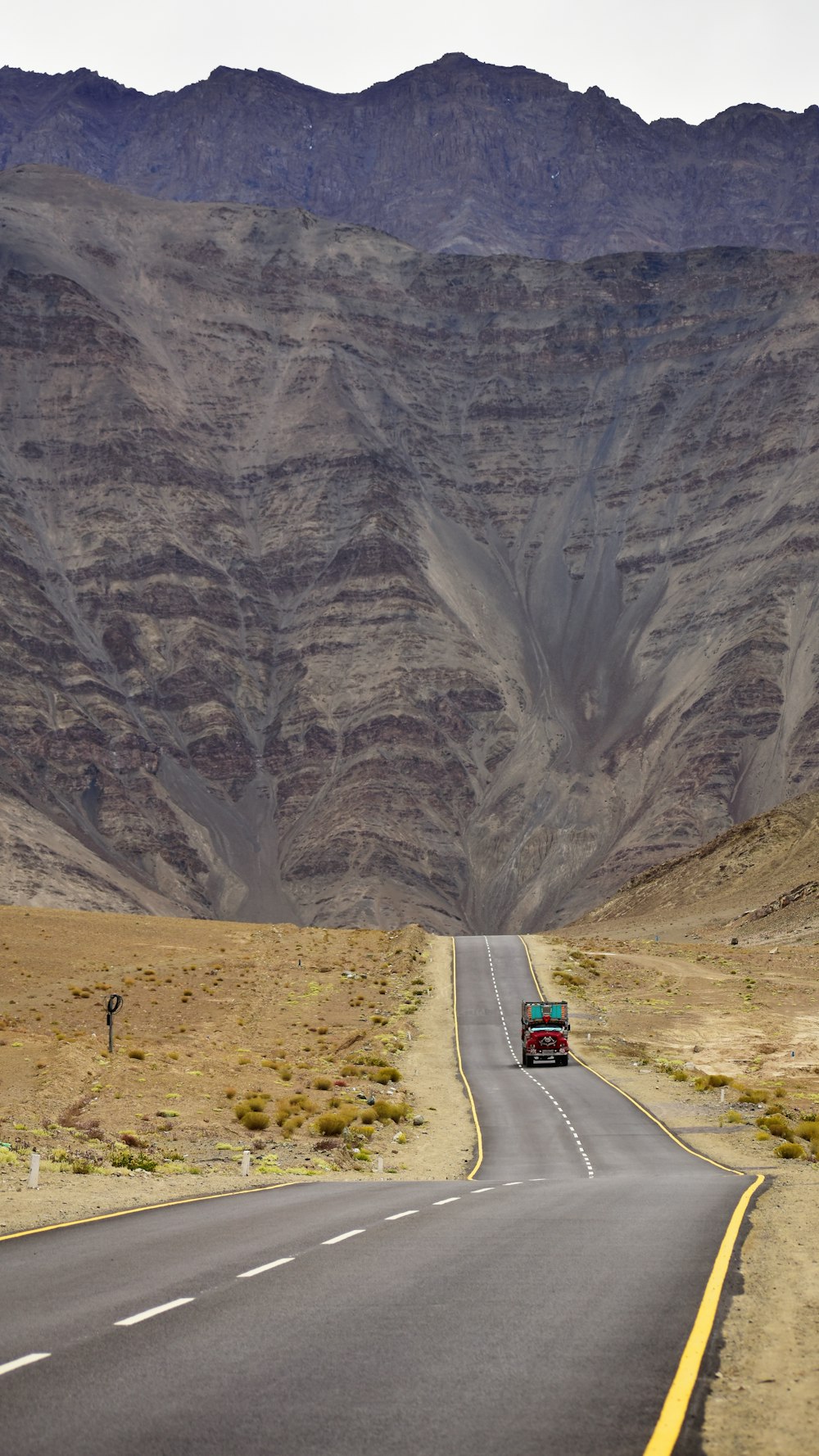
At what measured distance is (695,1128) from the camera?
142 ft

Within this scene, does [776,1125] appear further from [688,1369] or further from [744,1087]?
[688,1369]

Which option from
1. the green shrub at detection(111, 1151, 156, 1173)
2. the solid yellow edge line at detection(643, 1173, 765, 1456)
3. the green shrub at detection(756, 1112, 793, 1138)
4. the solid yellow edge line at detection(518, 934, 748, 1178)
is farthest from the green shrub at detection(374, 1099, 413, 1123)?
the solid yellow edge line at detection(643, 1173, 765, 1456)

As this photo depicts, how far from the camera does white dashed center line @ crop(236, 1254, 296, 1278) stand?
15095 millimetres

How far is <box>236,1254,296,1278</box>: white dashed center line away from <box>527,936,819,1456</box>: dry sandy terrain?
4.51 meters

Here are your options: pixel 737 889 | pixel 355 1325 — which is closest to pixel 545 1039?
pixel 355 1325

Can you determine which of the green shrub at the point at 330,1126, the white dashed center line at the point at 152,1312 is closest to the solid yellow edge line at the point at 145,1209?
the white dashed center line at the point at 152,1312

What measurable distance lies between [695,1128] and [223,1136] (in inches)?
544

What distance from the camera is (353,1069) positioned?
5316 centimetres

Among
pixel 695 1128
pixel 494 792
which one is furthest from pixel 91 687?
pixel 695 1128

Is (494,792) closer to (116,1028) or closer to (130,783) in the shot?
(130,783)

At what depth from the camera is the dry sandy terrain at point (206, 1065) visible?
30234 mm

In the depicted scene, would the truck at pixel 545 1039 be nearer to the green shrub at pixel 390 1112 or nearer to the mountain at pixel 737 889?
the green shrub at pixel 390 1112

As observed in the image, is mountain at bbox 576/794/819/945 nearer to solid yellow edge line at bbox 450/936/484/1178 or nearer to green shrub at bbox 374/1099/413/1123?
solid yellow edge line at bbox 450/936/484/1178

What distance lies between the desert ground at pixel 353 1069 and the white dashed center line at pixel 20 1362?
471cm
